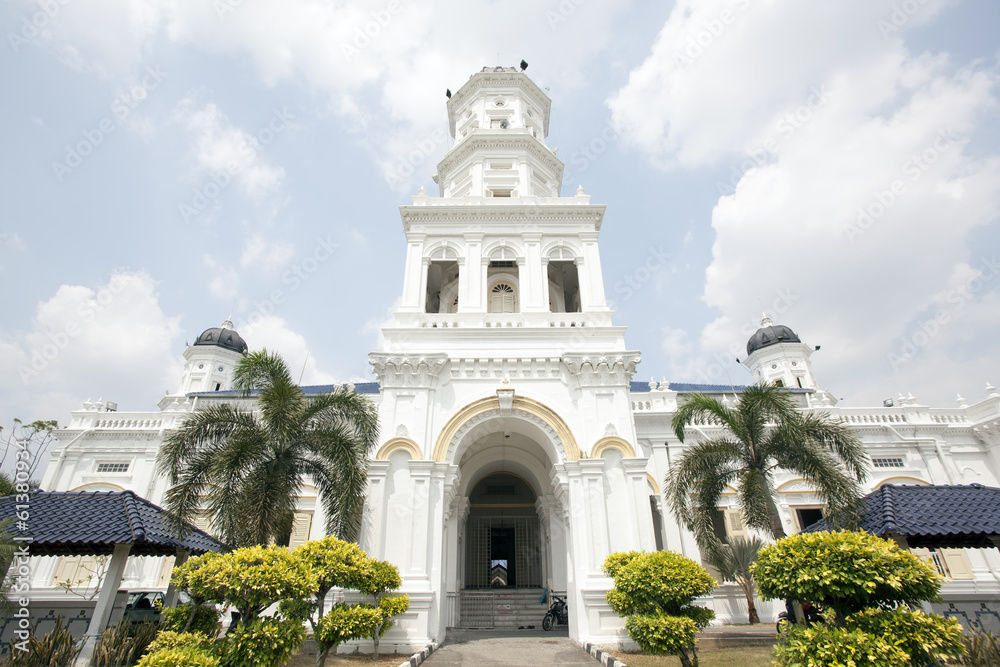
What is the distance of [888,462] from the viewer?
22578 mm

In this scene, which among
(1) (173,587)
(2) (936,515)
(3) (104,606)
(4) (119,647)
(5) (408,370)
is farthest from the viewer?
(5) (408,370)

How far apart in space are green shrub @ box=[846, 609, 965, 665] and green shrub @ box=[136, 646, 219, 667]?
377 inches

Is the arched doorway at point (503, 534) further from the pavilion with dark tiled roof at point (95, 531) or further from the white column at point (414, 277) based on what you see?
the pavilion with dark tiled roof at point (95, 531)

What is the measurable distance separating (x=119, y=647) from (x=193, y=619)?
1374 mm

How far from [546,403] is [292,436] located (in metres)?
7.48

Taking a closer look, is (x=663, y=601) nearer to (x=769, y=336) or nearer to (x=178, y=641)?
(x=178, y=641)

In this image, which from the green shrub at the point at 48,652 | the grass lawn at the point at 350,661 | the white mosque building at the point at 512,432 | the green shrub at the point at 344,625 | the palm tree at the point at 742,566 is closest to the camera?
the green shrub at the point at 48,652

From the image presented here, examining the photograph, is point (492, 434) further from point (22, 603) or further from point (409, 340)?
point (22, 603)

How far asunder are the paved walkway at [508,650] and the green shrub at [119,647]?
5.77m

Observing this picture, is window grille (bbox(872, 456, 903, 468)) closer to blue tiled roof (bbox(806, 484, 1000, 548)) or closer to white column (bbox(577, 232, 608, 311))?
blue tiled roof (bbox(806, 484, 1000, 548))

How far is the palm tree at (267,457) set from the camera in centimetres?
1182

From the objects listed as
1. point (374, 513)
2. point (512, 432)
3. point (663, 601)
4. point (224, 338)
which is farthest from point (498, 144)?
point (224, 338)

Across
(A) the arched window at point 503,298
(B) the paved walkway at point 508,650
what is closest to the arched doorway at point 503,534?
(B) the paved walkway at point 508,650

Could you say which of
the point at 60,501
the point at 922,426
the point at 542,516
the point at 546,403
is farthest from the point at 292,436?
the point at 922,426
